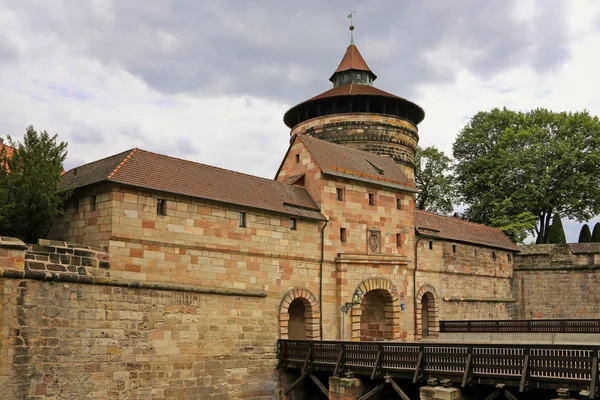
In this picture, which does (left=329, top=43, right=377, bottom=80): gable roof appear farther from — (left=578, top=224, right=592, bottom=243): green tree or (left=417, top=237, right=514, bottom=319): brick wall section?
(left=578, top=224, right=592, bottom=243): green tree

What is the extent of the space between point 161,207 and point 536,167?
3415cm

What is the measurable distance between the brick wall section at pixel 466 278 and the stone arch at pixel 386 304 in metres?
3.93

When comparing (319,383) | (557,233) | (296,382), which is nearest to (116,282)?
(296,382)

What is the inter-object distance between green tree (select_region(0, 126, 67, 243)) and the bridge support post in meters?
10.5

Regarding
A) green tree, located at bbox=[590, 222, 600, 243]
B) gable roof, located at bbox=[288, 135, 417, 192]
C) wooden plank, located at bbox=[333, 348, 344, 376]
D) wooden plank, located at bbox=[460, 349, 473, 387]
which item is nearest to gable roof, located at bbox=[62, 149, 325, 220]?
gable roof, located at bbox=[288, 135, 417, 192]

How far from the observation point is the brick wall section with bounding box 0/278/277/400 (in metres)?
16.1

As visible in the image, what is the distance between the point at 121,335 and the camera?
712 inches

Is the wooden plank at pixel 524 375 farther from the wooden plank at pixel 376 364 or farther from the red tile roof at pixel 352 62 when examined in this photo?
the red tile roof at pixel 352 62

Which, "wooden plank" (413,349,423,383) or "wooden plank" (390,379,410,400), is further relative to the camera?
"wooden plank" (390,379,410,400)

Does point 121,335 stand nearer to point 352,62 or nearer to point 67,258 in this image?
point 67,258

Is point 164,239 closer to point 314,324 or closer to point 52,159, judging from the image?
point 52,159

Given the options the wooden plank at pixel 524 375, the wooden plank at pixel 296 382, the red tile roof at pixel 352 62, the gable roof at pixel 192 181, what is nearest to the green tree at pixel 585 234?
the red tile roof at pixel 352 62

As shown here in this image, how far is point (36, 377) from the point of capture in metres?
16.2

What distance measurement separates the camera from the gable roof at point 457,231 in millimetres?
32281
